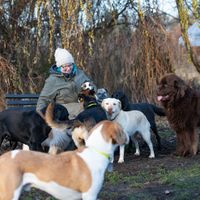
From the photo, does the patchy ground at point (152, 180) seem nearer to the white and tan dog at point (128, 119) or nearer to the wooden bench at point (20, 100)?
the white and tan dog at point (128, 119)

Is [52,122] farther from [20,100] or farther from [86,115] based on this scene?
[20,100]

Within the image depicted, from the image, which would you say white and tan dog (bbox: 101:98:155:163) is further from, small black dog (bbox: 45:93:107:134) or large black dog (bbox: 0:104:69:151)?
large black dog (bbox: 0:104:69:151)

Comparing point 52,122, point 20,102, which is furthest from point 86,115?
point 20,102

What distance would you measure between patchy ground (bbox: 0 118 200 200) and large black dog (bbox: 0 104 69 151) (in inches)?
46.7

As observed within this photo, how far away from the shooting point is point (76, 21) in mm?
10742

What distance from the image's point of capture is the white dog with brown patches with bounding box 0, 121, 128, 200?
439 centimetres

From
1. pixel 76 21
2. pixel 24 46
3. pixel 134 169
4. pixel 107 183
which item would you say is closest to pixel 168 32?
pixel 76 21

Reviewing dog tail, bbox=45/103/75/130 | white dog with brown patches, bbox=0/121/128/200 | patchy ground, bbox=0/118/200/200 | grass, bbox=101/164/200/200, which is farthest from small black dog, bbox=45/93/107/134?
white dog with brown patches, bbox=0/121/128/200

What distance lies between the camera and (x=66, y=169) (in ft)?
14.8

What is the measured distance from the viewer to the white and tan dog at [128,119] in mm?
8180

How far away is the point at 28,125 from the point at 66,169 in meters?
3.48

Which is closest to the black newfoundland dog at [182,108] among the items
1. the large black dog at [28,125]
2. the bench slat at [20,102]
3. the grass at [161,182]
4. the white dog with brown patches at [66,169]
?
the grass at [161,182]

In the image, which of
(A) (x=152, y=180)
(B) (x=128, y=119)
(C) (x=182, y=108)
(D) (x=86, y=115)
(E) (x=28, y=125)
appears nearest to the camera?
(A) (x=152, y=180)

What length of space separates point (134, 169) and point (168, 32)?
580cm
